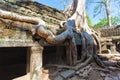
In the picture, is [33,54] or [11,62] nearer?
[33,54]

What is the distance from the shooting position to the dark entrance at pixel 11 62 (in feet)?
17.3

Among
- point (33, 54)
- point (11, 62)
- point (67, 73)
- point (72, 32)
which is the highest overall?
point (72, 32)

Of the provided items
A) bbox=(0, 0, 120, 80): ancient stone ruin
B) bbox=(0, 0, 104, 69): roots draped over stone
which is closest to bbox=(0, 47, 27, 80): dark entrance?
bbox=(0, 0, 120, 80): ancient stone ruin

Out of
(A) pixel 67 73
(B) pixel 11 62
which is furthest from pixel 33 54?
(B) pixel 11 62

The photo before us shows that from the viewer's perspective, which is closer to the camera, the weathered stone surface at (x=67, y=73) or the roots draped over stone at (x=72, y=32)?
the roots draped over stone at (x=72, y=32)

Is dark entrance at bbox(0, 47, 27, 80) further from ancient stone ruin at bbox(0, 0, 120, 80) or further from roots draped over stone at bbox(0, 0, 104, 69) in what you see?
roots draped over stone at bbox(0, 0, 104, 69)

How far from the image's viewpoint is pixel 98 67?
19.4ft

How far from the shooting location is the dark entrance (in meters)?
5.28

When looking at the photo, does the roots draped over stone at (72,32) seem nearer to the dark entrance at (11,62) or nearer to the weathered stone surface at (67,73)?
the weathered stone surface at (67,73)

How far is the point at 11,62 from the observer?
5484 mm

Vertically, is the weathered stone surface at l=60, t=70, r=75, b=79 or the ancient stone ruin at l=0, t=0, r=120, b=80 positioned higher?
the ancient stone ruin at l=0, t=0, r=120, b=80

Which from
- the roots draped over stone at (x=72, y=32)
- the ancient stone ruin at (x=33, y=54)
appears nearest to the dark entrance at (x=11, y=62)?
the ancient stone ruin at (x=33, y=54)

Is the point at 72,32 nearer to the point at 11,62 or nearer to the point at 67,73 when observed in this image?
the point at 67,73

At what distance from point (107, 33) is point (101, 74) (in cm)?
654
